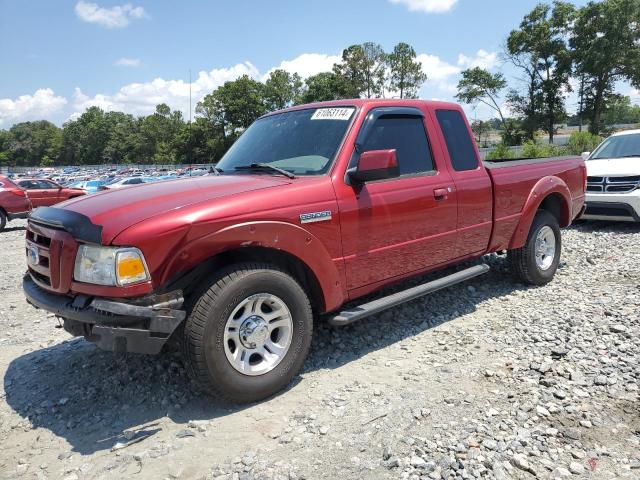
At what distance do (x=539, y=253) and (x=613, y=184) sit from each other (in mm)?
4386

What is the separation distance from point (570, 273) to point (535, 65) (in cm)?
4724

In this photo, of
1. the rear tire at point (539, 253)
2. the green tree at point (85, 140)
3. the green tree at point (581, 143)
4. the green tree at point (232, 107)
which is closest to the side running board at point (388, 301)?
the rear tire at point (539, 253)

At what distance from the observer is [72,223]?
3.00m

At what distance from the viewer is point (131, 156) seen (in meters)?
108

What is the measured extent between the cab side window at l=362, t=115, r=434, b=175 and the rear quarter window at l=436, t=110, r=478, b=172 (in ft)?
1.03

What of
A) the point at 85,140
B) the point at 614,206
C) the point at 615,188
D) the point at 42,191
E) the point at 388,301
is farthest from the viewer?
the point at 85,140

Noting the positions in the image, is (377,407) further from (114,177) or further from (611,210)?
(114,177)

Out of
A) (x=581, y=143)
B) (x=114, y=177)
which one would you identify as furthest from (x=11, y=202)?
(x=114, y=177)

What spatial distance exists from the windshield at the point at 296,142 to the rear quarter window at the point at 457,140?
3.70 feet

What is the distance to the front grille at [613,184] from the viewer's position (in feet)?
28.3

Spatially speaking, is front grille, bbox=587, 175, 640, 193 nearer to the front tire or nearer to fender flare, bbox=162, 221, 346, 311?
fender flare, bbox=162, 221, 346, 311

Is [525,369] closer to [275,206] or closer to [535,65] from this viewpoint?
[275,206]

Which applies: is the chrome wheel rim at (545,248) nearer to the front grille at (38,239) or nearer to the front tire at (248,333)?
the front tire at (248,333)

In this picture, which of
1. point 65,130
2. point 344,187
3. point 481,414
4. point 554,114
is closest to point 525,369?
point 481,414
